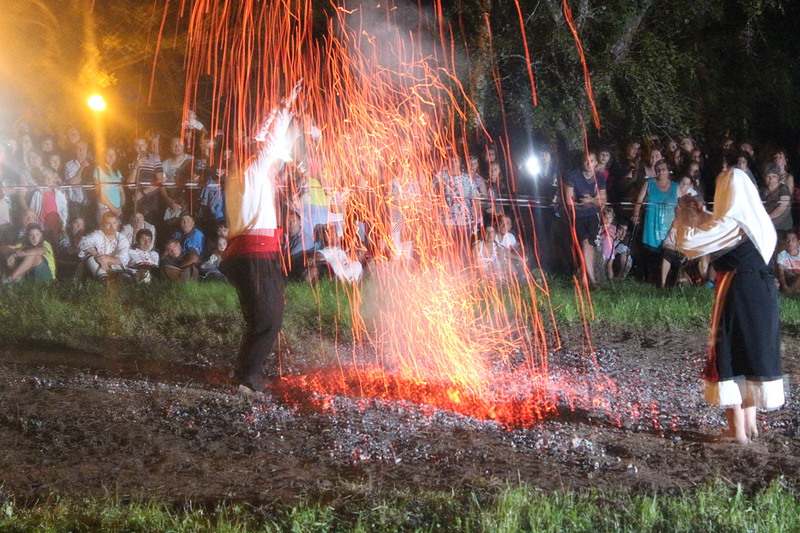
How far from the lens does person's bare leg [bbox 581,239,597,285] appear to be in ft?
41.4

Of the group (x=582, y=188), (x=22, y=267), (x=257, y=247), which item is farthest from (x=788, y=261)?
(x=22, y=267)

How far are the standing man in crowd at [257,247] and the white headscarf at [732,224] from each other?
10.6 ft

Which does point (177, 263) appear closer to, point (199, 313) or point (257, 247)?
point (199, 313)

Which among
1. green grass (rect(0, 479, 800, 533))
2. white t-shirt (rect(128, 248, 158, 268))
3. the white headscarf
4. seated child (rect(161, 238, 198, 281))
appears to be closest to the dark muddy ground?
green grass (rect(0, 479, 800, 533))

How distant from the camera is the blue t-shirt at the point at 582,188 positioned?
42.1 ft

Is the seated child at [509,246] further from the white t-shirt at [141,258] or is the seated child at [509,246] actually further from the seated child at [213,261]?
the white t-shirt at [141,258]

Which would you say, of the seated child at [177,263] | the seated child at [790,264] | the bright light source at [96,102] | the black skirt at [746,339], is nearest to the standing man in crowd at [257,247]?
the black skirt at [746,339]

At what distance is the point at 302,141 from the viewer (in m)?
14.0

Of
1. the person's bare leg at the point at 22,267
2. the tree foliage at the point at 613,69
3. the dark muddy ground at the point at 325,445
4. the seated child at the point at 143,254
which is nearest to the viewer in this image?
the dark muddy ground at the point at 325,445

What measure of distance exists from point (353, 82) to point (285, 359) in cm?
715

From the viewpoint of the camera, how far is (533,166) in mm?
14016

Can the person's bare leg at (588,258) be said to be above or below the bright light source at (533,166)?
below

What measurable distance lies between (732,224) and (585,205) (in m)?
6.89

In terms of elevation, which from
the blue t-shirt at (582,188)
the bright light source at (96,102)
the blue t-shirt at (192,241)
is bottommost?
the blue t-shirt at (192,241)
